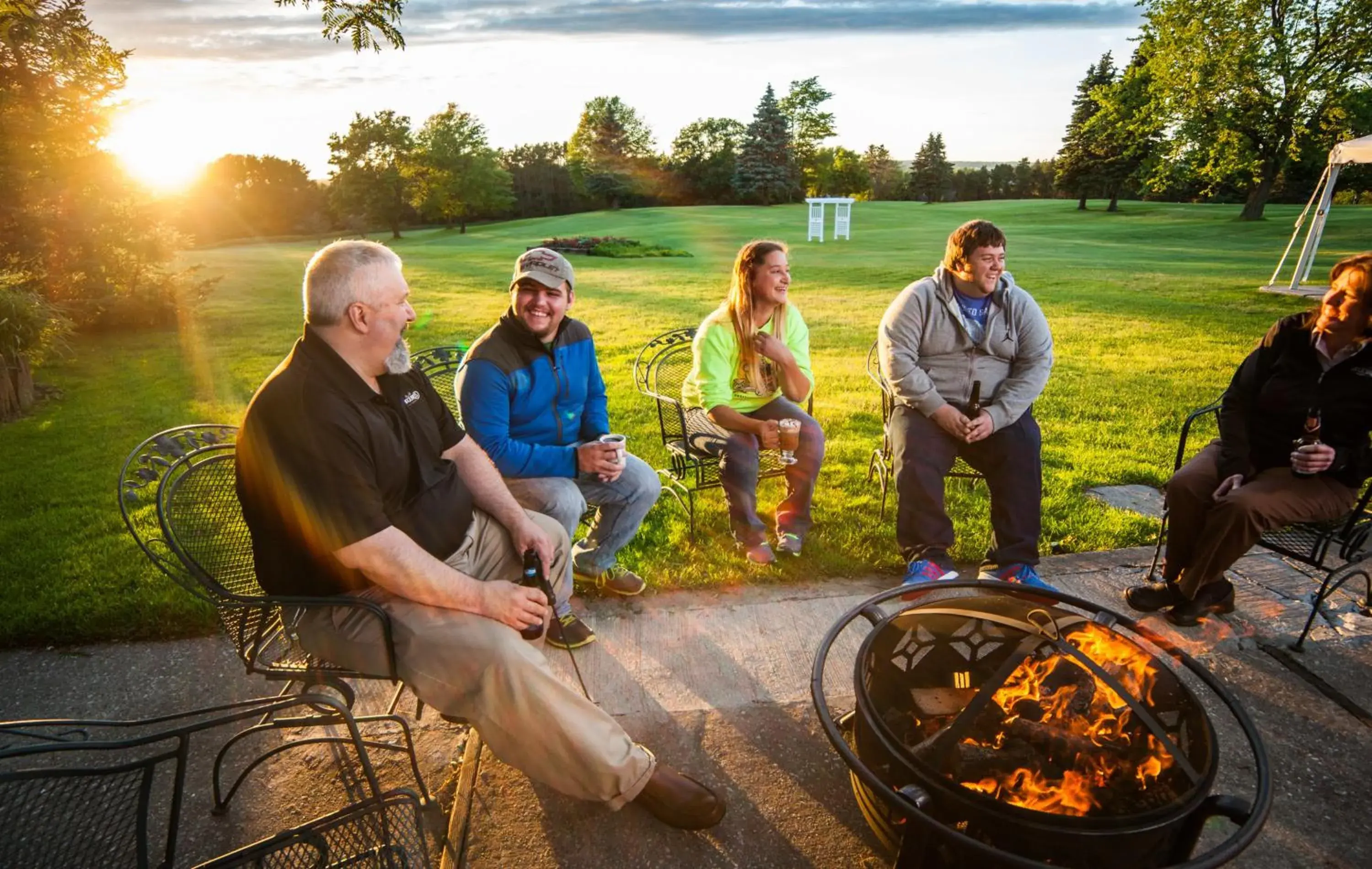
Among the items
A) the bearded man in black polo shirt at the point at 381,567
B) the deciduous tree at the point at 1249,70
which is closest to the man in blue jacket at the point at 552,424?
the bearded man in black polo shirt at the point at 381,567

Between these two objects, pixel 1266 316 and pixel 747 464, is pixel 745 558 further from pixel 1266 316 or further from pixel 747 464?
pixel 1266 316

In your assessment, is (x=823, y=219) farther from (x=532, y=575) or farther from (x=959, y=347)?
(x=532, y=575)

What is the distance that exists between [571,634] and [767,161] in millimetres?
55807

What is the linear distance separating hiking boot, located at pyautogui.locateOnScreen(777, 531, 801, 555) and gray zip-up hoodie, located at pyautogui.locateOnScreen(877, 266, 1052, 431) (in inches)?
38.3

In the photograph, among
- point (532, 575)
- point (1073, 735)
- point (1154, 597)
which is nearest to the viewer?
point (1073, 735)

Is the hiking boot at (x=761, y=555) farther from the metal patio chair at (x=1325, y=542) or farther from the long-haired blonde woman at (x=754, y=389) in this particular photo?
the metal patio chair at (x=1325, y=542)

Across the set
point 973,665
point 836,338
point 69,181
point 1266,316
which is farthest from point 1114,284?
point 69,181

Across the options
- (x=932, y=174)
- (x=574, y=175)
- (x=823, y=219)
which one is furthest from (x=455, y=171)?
(x=932, y=174)

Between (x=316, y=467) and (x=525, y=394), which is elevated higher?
(x=316, y=467)

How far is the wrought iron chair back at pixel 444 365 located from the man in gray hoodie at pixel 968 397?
242cm

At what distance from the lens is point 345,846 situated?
1.77 m

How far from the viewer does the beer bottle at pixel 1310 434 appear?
2.83m

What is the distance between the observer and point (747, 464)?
12.2 feet

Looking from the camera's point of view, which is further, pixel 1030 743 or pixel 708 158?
pixel 708 158
